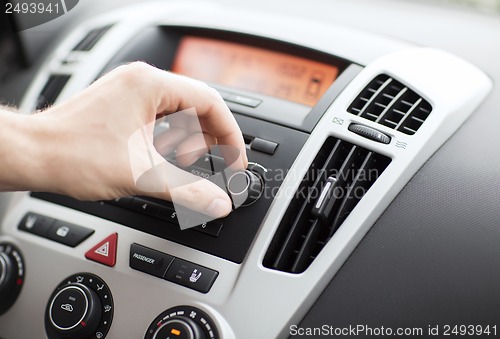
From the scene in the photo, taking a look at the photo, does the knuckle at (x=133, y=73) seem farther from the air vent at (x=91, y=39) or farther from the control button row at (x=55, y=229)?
the air vent at (x=91, y=39)

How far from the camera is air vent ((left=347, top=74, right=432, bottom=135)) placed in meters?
1.03

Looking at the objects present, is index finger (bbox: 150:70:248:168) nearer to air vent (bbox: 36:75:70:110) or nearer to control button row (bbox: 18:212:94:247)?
control button row (bbox: 18:212:94:247)

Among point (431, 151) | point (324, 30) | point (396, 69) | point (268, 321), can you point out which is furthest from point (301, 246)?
point (324, 30)

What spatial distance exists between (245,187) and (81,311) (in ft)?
1.11

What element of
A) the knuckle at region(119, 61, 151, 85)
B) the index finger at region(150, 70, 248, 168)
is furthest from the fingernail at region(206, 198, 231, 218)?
the knuckle at region(119, 61, 151, 85)

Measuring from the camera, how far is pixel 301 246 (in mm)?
965

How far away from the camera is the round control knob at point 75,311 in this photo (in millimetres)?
947

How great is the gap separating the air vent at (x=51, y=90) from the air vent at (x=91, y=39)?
0.09 m

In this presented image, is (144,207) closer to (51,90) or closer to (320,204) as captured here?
(320,204)

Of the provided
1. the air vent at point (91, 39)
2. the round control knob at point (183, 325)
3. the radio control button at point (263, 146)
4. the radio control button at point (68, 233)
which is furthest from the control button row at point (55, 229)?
the air vent at point (91, 39)

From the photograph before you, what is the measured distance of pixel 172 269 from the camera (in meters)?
0.96

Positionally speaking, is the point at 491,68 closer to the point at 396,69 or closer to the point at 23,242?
the point at 396,69

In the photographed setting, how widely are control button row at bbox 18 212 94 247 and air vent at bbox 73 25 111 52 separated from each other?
44 cm

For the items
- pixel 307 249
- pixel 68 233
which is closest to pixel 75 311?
pixel 68 233
